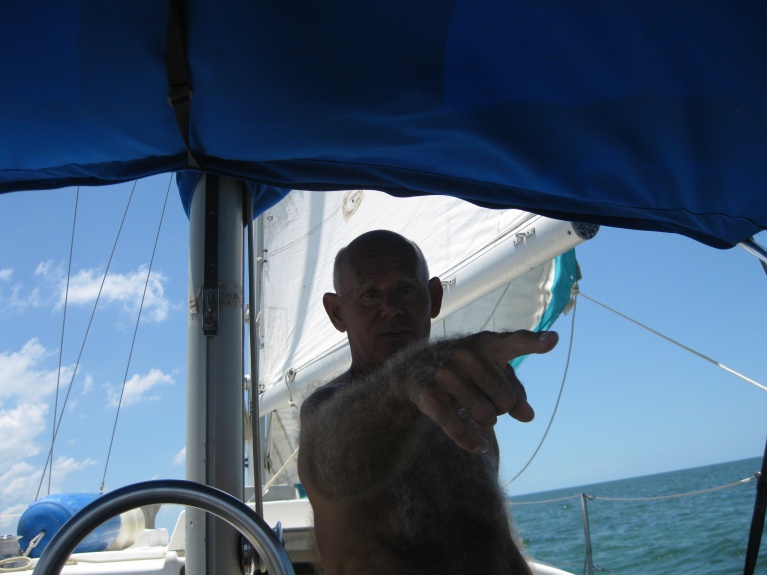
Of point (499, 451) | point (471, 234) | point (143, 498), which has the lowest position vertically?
point (143, 498)

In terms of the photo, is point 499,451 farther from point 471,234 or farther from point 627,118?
point 471,234

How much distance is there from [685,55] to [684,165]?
0.29 m

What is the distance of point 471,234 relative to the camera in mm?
3445

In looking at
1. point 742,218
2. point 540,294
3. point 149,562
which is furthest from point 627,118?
point 540,294

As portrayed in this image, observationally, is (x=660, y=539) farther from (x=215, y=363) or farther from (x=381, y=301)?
(x=215, y=363)

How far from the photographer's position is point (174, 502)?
0.89 meters

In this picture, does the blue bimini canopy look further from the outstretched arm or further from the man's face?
the outstretched arm

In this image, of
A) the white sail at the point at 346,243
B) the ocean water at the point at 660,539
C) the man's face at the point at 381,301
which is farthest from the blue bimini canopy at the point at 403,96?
the ocean water at the point at 660,539

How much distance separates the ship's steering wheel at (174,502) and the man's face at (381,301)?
0.77 meters

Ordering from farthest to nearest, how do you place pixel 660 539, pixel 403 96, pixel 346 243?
pixel 660 539
pixel 346 243
pixel 403 96

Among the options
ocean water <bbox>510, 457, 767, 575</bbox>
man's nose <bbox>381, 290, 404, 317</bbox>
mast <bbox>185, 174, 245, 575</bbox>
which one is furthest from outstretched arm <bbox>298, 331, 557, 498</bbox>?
ocean water <bbox>510, 457, 767, 575</bbox>

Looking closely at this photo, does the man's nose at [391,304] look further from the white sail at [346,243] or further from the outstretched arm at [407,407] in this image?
the white sail at [346,243]

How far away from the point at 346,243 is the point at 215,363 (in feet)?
Result: 9.85

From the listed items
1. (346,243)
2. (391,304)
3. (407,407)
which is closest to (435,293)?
(391,304)
